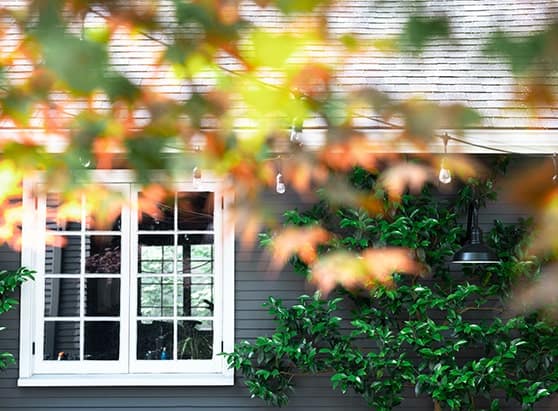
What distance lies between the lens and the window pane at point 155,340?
721cm

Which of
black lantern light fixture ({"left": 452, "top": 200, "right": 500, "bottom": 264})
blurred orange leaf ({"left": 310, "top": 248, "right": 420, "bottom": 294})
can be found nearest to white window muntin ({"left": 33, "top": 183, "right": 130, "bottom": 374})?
blurred orange leaf ({"left": 310, "top": 248, "right": 420, "bottom": 294})

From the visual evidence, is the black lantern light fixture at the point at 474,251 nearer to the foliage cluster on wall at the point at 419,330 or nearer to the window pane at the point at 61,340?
the foliage cluster on wall at the point at 419,330

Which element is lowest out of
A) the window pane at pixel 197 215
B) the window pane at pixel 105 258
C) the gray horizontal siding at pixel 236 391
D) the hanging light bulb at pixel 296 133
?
the gray horizontal siding at pixel 236 391

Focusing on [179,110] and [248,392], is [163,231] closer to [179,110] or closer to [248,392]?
[248,392]

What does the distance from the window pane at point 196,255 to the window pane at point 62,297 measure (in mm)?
776

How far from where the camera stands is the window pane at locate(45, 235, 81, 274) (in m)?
7.30

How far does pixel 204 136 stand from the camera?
135cm

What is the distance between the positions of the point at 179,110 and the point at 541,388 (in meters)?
6.03

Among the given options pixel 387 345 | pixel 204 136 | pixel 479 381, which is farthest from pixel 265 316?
pixel 204 136

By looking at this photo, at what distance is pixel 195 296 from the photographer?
7.28 m

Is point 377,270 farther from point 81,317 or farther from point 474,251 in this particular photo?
point 81,317

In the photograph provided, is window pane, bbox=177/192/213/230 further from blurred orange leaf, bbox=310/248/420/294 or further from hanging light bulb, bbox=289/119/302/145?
hanging light bulb, bbox=289/119/302/145

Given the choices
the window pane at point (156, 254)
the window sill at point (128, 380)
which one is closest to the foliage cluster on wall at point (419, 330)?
the window sill at point (128, 380)

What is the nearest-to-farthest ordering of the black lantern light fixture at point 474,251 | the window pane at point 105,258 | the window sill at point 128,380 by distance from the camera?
the black lantern light fixture at point 474,251
the window sill at point 128,380
the window pane at point 105,258
